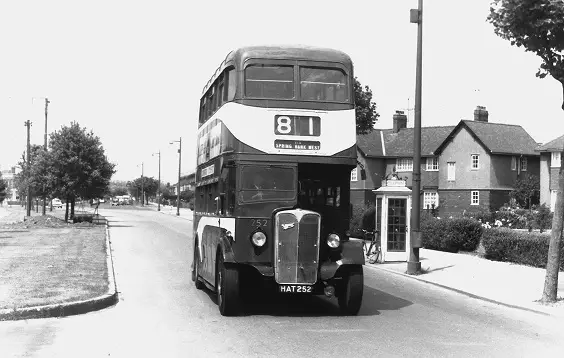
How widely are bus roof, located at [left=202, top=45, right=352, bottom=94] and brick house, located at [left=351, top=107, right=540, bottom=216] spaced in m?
45.6

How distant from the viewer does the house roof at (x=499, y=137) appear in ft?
183

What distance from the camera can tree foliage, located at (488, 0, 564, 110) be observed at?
41.0ft

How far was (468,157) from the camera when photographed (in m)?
56.9

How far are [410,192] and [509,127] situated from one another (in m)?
42.0

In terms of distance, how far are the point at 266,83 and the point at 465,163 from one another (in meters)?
Result: 48.1

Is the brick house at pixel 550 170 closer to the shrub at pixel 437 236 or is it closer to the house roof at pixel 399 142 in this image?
the house roof at pixel 399 142

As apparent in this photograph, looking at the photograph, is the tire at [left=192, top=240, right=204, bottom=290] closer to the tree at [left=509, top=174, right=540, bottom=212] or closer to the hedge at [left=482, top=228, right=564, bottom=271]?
the hedge at [left=482, top=228, right=564, bottom=271]

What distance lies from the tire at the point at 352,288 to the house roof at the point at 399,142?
50780 mm

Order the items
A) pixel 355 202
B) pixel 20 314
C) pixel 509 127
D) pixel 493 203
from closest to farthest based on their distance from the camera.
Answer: pixel 20 314, pixel 493 203, pixel 509 127, pixel 355 202

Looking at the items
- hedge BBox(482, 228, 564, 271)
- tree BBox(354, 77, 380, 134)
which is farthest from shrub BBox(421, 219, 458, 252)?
tree BBox(354, 77, 380, 134)

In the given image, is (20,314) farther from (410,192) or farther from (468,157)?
(468,157)

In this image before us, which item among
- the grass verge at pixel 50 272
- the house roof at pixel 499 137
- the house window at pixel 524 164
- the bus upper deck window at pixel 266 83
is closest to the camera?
the bus upper deck window at pixel 266 83

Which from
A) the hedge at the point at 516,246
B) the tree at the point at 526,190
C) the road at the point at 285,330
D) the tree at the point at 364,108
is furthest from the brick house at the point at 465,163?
the road at the point at 285,330

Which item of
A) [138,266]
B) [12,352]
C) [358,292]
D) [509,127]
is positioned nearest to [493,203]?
[509,127]
